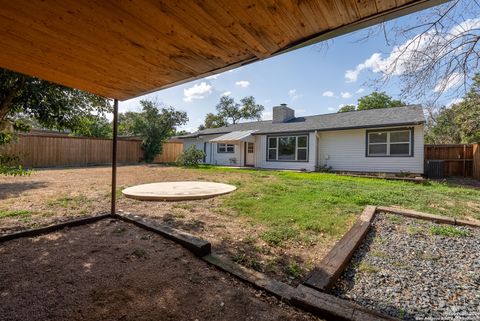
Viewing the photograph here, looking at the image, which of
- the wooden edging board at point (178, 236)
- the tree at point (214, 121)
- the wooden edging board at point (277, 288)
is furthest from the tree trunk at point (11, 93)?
the tree at point (214, 121)

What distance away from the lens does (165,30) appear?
80.4 inches

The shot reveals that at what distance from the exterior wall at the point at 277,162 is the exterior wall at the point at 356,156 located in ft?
1.88

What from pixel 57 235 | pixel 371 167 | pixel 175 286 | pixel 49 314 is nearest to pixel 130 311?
pixel 175 286

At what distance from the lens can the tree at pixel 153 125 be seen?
19.4 metres

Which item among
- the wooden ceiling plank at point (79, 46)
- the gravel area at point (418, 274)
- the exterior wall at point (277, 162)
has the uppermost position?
the wooden ceiling plank at point (79, 46)

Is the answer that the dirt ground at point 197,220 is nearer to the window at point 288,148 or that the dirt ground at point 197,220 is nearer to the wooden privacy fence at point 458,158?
the window at point 288,148

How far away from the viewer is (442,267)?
2.59 metres

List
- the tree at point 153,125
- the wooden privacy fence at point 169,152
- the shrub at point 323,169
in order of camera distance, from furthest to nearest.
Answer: the wooden privacy fence at point 169,152 → the tree at point 153,125 → the shrub at point 323,169

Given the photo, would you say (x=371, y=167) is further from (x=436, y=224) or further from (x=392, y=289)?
(x=392, y=289)

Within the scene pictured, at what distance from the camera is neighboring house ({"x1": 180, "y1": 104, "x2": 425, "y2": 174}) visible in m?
11.4

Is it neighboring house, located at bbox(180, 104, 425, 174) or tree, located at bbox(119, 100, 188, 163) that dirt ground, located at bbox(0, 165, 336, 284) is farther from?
tree, located at bbox(119, 100, 188, 163)

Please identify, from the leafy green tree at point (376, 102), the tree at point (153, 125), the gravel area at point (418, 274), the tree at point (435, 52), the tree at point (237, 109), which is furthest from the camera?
the tree at point (237, 109)

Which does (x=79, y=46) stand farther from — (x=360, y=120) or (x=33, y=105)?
(x=360, y=120)

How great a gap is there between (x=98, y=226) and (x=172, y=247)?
5.07 ft
